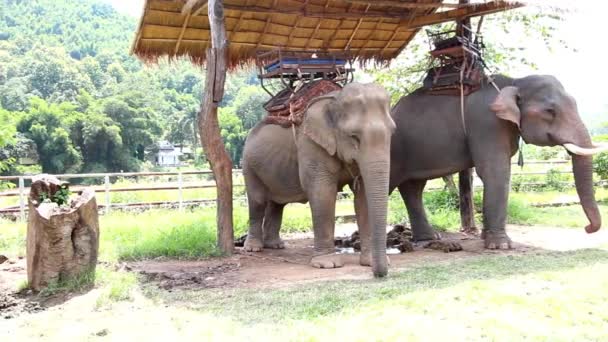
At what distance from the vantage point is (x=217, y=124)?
7797mm

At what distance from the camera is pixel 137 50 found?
8898 mm

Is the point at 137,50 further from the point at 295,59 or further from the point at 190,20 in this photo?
the point at 295,59

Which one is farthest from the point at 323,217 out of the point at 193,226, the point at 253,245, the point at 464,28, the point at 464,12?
the point at 464,12

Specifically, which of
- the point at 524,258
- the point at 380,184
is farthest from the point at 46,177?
the point at 524,258

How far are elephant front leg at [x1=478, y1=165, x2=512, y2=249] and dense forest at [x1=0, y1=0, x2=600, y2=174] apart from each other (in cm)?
429

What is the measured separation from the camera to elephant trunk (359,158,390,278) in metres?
5.92

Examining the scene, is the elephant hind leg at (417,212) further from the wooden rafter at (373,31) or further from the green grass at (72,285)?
the green grass at (72,285)

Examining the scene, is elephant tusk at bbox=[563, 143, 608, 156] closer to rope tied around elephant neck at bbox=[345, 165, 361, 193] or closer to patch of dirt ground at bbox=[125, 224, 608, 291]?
patch of dirt ground at bbox=[125, 224, 608, 291]

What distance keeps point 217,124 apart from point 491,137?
3615 mm

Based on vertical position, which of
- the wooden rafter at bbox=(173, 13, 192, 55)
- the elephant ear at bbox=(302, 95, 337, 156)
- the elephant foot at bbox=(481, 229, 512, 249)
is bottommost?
the elephant foot at bbox=(481, 229, 512, 249)

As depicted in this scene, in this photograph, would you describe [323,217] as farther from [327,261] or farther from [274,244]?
[274,244]

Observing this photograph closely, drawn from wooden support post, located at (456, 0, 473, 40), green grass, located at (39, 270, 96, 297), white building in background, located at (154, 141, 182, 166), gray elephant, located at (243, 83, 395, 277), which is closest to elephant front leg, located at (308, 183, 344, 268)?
gray elephant, located at (243, 83, 395, 277)

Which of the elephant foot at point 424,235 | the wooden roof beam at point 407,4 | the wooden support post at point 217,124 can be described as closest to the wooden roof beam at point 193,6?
the wooden support post at point 217,124

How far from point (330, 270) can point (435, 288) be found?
1657 mm
